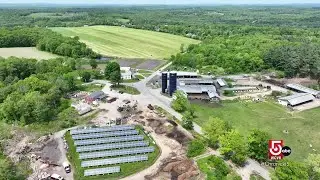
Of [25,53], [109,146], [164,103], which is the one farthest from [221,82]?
[25,53]

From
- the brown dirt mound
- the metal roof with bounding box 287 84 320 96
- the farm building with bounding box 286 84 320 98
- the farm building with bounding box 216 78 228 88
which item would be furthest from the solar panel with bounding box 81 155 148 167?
the metal roof with bounding box 287 84 320 96

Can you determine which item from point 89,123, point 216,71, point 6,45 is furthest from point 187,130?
point 6,45

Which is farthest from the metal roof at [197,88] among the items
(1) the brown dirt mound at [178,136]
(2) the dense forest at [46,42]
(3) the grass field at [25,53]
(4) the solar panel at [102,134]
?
(3) the grass field at [25,53]

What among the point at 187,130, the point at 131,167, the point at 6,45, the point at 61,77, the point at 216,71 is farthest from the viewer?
the point at 6,45

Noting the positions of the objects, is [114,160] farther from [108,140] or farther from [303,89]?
[303,89]

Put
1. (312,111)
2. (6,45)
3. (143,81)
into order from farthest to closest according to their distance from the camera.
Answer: (6,45) < (143,81) < (312,111)

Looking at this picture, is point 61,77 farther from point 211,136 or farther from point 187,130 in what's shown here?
point 211,136
